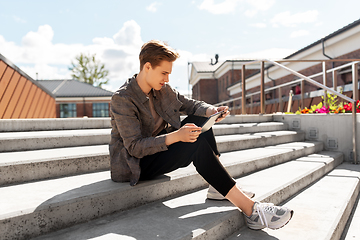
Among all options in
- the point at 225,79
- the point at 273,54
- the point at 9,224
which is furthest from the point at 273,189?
the point at 273,54

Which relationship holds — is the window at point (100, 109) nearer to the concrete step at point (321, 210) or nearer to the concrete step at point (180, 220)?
the concrete step at point (321, 210)

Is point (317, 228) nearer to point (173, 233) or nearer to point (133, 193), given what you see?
point (173, 233)

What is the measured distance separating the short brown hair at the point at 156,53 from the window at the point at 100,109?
25.4m

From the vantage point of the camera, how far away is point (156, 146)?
1705mm

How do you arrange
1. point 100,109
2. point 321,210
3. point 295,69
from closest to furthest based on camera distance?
point 321,210 < point 295,69 < point 100,109

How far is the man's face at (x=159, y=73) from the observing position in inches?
69.1

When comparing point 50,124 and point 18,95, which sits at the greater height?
point 18,95

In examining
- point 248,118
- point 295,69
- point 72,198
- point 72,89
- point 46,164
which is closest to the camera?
A: point 72,198

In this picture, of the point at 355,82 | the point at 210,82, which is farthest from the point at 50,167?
the point at 210,82

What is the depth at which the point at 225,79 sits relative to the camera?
25250 mm

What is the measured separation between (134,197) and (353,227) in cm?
193

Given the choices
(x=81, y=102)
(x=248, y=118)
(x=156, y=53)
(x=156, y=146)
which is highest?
(x=81, y=102)

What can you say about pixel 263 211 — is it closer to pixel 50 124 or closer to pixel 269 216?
pixel 269 216

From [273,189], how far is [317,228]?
0.49 m
